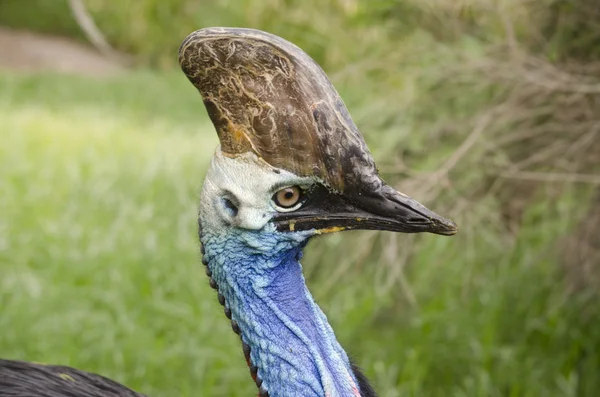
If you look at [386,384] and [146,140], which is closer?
[386,384]

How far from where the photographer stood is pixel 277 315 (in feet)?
6.17

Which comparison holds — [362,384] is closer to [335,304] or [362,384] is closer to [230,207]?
[230,207]

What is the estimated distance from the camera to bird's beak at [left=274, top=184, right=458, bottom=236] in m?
1.77

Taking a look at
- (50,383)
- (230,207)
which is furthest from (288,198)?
(50,383)

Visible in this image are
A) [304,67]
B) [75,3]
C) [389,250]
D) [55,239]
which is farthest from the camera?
[55,239]

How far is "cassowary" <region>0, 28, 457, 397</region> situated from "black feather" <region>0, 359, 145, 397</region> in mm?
593

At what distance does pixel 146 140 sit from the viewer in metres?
8.25

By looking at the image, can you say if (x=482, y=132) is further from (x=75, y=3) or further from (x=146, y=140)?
(x=146, y=140)

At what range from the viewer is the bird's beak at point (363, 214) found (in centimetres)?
177

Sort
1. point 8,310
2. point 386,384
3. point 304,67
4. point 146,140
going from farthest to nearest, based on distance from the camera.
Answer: point 146,140
point 8,310
point 386,384
point 304,67

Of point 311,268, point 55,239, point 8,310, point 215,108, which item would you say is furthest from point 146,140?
point 215,108

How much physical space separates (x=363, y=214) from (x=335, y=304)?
8.72 ft

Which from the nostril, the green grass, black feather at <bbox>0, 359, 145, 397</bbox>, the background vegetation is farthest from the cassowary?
the background vegetation

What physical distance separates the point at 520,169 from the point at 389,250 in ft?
2.00
